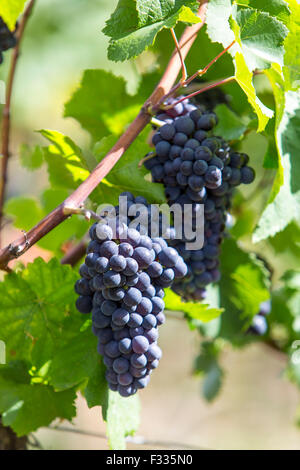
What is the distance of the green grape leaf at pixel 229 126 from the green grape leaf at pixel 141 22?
247 millimetres

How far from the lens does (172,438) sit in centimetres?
350

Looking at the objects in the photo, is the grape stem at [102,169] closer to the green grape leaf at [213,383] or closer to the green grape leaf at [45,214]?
the green grape leaf at [45,214]

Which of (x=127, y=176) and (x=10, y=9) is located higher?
(x=10, y=9)

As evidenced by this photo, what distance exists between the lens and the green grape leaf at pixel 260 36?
2.52 ft

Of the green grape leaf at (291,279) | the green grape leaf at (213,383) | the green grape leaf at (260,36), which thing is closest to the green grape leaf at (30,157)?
the green grape leaf at (260,36)

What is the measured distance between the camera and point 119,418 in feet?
2.86

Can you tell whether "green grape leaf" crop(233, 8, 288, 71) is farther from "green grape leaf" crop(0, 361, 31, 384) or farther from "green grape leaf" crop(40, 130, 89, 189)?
"green grape leaf" crop(0, 361, 31, 384)

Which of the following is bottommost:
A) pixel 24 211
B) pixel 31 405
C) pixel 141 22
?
pixel 31 405

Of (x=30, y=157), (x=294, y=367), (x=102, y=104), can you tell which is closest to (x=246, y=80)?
(x=102, y=104)

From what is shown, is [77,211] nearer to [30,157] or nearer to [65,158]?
[65,158]

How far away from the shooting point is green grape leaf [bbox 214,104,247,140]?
949 millimetres

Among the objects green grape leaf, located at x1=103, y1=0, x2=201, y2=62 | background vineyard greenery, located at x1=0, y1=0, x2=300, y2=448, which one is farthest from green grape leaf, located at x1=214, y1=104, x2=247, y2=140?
green grape leaf, located at x1=103, y1=0, x2=201, y2=62

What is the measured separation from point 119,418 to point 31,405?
0.18 m

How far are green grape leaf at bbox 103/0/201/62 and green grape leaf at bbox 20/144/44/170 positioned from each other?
19.2 inches
